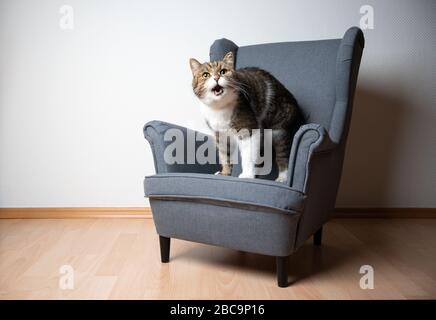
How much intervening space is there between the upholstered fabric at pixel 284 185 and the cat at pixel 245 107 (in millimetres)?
166

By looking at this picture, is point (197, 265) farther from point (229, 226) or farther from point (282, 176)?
point (282, 176)

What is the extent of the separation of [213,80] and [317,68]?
0.60m

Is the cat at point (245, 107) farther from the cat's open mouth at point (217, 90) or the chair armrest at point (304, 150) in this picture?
the chair armrest at point (304, 150)

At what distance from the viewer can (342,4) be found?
225 cm

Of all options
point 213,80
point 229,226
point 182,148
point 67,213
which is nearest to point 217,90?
point 213,80

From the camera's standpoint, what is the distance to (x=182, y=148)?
5.44 ft

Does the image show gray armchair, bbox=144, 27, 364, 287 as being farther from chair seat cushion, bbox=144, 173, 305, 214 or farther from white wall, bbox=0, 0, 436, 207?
white wall, bbox=0, 0, 436, 207

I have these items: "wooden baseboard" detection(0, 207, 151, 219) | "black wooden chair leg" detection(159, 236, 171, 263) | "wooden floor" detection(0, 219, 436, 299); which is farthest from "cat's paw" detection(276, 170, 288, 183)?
"wooden baseboard" detection(0, 207, 151, 219)

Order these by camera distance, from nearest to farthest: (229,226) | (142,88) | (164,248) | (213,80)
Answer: (229,226), (213,80), (164,248), (142,88)

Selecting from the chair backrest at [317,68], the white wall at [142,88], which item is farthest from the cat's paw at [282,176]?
the white wall at [142,88]

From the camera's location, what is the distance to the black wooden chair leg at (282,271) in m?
1.35

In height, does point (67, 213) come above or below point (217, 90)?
below

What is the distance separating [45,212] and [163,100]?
1.04 metres

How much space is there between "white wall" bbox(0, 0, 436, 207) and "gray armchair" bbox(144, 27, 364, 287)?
623 millimetres
